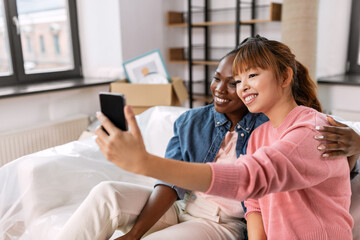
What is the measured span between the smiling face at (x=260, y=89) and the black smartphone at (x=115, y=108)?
1.32 ft

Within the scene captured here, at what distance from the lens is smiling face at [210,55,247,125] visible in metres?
1.25

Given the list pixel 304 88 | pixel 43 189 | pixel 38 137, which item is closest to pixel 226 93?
pixel 304 88

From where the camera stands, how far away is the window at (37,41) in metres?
2.64

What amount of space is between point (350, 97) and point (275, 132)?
6.25 ft

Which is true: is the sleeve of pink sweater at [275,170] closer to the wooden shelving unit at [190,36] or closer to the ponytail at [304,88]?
the ponytail at [304,88]

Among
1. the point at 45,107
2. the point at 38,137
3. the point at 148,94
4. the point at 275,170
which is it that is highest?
the point at 275,170

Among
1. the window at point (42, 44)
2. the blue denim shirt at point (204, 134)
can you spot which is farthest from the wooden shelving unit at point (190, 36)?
the blue denim shirt at point (204, 134)

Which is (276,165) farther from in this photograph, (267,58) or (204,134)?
(204,134)

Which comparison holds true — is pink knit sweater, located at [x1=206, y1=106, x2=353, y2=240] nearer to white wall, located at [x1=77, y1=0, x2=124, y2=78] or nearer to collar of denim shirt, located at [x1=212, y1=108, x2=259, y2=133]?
collar of denim shirt, located at [x1=212, y1=108, x2=259, y2=133]

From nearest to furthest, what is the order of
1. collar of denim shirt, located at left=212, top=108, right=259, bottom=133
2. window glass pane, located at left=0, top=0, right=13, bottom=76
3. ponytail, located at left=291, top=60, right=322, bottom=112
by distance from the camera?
1. ponytail, located at left=291, top=60, right=322, bottom=112
2. collar of denim shirt, located at left=212, top=108, right=259, bottom=133
3. window glass pane, located at left=0, top=0, right=13, bottom=76

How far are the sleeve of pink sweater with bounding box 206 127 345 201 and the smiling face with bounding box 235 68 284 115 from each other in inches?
5.8

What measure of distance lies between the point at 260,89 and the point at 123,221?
24.2 inches

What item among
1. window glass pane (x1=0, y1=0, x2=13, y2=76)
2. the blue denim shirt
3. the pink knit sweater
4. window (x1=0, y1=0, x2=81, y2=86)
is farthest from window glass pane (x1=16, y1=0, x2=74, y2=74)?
the pink knit sweater

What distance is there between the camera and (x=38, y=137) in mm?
2465
